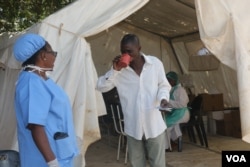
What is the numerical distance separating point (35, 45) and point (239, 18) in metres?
2.61

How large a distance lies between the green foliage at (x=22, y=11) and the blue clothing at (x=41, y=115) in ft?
22.9

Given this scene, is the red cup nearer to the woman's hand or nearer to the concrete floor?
the woman's hand

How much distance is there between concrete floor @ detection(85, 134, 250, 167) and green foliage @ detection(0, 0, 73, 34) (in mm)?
3579

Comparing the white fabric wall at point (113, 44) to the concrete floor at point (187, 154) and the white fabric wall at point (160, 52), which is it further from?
the concrete floor at point (187, 154)

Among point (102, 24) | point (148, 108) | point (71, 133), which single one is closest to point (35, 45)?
point (71, 133)

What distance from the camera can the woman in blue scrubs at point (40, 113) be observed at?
2176mm

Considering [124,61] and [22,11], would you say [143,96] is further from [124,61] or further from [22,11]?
[22,11]

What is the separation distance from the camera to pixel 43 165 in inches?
90.5

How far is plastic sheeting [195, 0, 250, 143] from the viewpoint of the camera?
4.04 metres

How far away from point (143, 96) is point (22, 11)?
284 inches

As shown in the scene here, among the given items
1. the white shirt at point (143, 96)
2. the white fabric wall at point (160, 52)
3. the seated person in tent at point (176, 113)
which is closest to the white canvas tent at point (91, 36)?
the white shirt at point (143, 96)

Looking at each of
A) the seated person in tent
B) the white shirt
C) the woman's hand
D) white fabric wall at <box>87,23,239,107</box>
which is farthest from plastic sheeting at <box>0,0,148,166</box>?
white fabric wall at <box>87,23,239,107</box>

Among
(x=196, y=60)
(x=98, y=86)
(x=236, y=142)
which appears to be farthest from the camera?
(x=196, y=60)

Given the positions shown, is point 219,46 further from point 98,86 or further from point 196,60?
point 196,60
